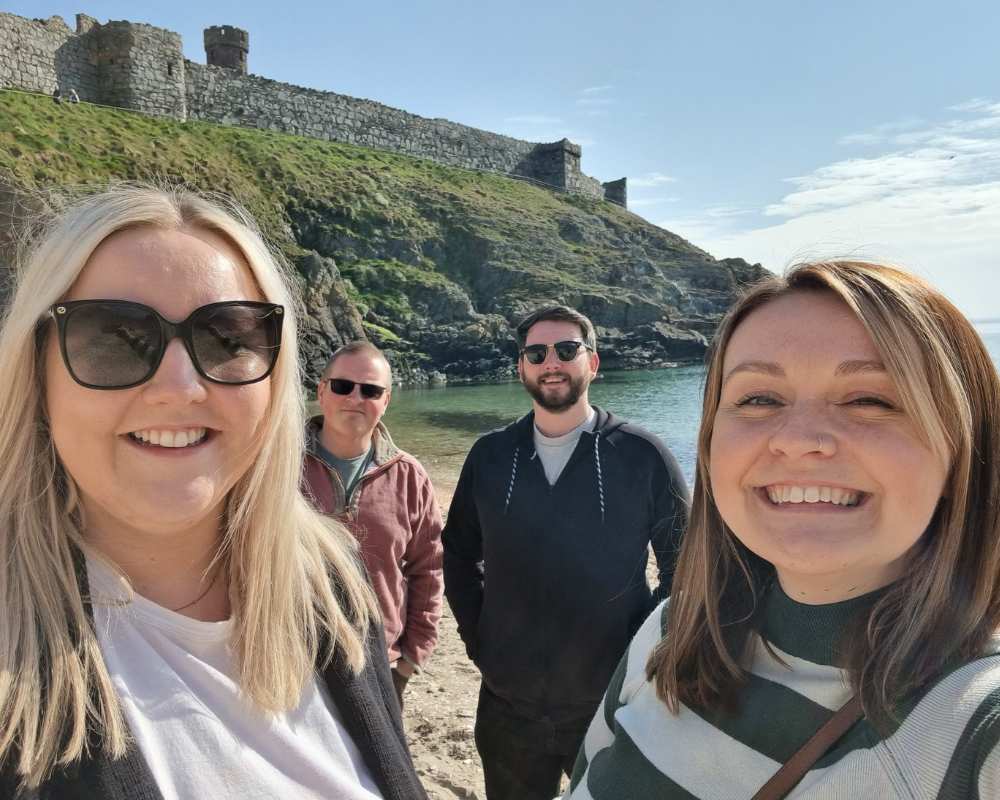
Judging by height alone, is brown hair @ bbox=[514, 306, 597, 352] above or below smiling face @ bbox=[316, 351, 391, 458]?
above

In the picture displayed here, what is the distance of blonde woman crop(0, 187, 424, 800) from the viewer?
1.20 m

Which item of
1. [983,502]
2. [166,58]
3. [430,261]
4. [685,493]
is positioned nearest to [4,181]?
[166,58]

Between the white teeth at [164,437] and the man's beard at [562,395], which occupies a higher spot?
the white teeth at [164,437]

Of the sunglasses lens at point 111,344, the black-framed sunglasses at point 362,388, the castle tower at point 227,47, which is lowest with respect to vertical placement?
the black-framed sunglasses at point 362,388

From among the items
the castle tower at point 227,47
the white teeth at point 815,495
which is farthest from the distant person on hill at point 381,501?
the castle tower at point 227,47

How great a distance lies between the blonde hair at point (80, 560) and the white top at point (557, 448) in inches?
66.0

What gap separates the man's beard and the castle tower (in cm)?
5055

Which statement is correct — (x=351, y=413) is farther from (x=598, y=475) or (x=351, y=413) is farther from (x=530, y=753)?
(x=530, y=753)

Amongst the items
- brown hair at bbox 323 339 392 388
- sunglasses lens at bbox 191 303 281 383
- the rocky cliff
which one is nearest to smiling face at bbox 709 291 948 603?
sunglasses lens at bbox 191 303 281 383

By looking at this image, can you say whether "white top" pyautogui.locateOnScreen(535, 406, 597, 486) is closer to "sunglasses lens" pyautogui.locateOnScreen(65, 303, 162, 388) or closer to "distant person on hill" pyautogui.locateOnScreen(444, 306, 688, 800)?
"distant person on hill" pyautogui.locateOnScreen(444, 306, 688, 800)

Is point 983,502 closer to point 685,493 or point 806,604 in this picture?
point 806,604

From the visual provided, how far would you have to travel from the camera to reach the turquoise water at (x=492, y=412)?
59.9ft

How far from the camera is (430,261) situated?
144ft

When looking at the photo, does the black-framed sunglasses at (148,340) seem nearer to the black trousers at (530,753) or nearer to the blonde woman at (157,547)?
the blonde woman at (157,547)
